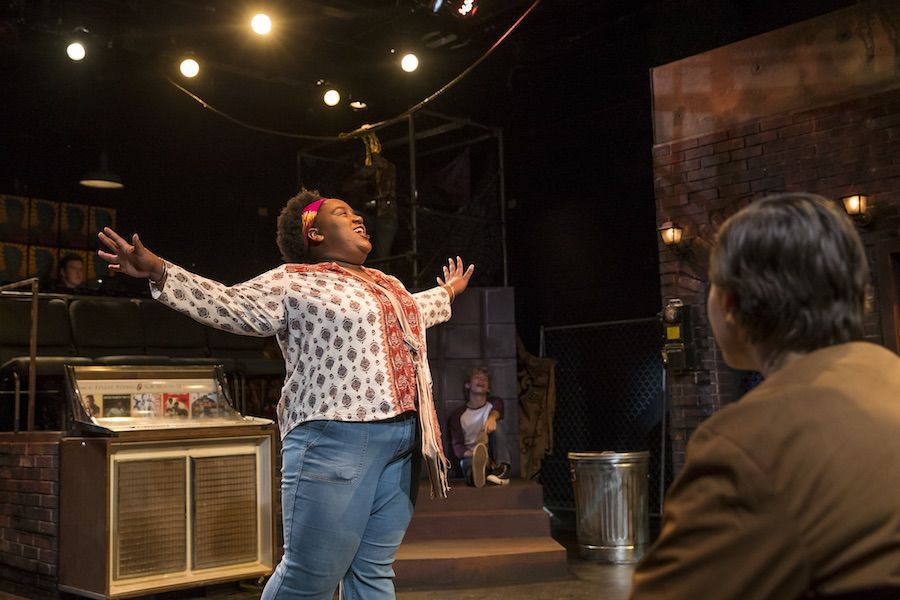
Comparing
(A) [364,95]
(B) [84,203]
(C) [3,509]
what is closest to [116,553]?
(C) [3,509]

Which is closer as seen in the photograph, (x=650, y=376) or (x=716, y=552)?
(x=716, y=552)

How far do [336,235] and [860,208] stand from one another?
4.30 meters

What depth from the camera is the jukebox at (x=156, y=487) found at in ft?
15.5

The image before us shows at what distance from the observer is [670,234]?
692 centimetres

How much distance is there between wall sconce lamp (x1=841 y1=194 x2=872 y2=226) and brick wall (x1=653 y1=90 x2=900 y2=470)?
65 mm

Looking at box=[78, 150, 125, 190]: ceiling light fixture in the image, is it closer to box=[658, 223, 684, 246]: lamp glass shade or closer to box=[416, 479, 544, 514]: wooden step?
box=[416, 479, 544, 514]: wooden step

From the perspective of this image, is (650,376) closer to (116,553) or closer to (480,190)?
(480,190)

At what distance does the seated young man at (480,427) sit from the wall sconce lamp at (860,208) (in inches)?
123

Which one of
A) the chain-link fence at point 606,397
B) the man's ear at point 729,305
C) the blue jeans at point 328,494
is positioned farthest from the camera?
the chain-link fence at point 606,397

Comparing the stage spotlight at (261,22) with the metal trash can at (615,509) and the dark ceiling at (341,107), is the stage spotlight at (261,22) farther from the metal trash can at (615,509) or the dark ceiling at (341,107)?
the metal trash can at (615,509)

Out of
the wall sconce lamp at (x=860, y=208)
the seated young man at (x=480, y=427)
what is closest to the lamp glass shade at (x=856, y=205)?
the wall sconce lamp at (x=860, y=208)

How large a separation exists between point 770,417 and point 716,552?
0.17 m

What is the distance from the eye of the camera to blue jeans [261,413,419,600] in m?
2.45

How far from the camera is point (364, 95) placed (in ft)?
32.2
